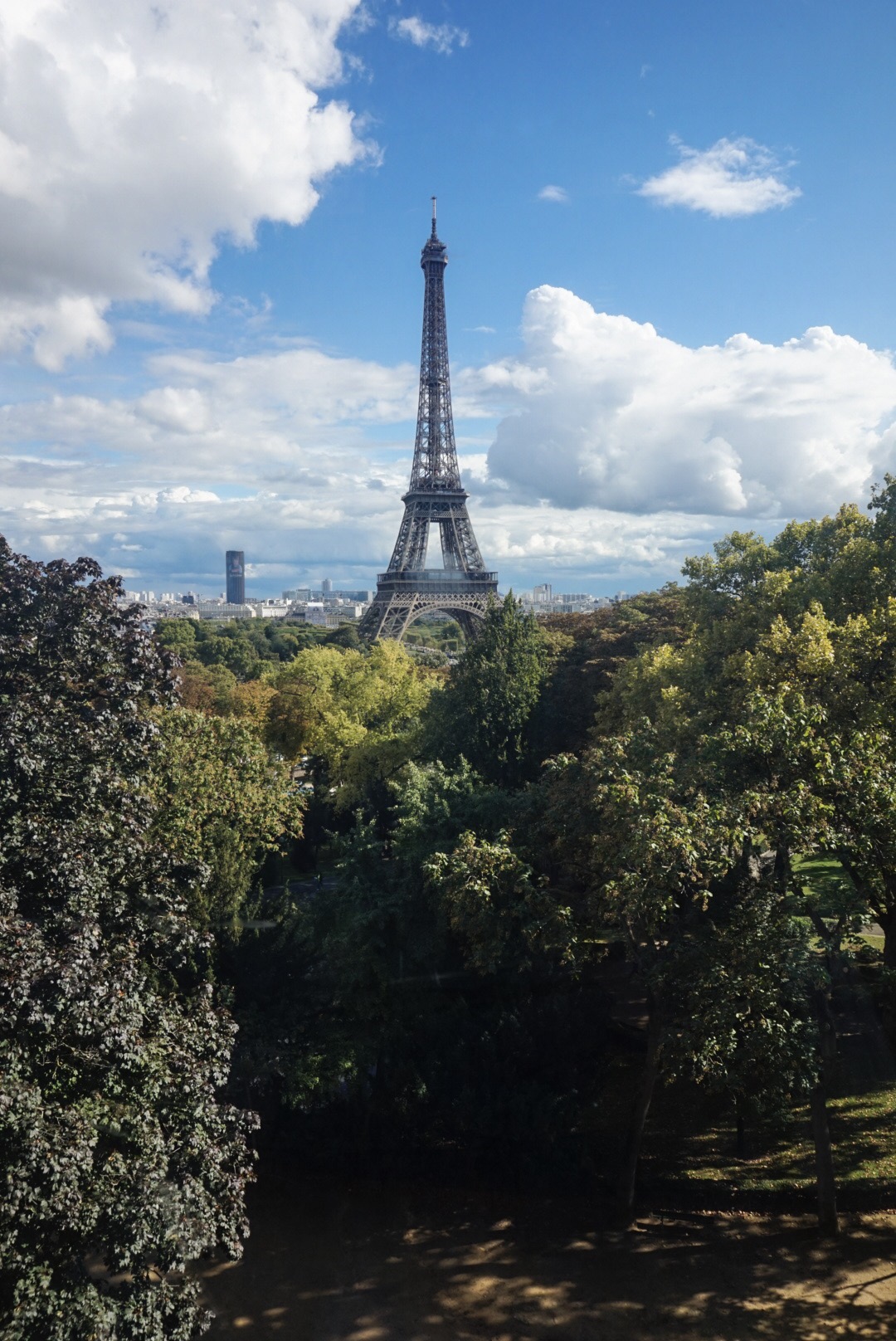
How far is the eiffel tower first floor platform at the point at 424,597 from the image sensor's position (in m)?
56.4

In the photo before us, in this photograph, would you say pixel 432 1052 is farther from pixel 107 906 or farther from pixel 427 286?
pixel 427 286

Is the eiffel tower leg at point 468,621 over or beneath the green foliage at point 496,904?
over

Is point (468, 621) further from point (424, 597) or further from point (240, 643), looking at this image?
point (240, 643)

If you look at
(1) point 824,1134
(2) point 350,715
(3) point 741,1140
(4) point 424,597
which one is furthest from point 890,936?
(4) point 424,597

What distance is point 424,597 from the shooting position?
57.6 m

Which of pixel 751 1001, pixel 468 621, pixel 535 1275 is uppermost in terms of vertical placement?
pixel 468 621

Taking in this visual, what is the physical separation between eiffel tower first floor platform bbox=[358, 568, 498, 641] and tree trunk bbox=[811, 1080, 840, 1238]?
4540cm

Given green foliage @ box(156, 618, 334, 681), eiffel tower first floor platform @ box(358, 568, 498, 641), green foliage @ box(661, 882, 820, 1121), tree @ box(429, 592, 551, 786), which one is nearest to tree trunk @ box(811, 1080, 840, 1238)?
green foliage @ box(661, 882, 820, 1121)

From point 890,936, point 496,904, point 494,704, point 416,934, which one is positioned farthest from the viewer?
point 494,704

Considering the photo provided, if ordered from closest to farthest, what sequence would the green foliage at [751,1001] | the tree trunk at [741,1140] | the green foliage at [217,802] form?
the green foliage at [751,1001]
the tree trunk at [741,1140]
the green foliage at [217,802]

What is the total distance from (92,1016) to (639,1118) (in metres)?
8.20

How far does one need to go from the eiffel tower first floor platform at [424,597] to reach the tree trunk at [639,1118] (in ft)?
145

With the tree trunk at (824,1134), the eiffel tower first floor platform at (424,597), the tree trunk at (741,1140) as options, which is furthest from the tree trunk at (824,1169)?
the eiffel tower first floor platform at (424,597)

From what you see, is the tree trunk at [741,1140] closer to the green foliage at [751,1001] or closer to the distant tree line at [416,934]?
the distant tree line at [416,934]
